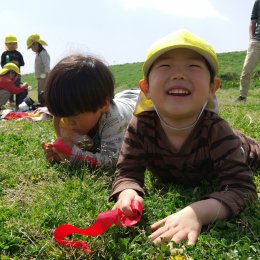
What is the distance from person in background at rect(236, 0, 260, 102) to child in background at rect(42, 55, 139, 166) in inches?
224

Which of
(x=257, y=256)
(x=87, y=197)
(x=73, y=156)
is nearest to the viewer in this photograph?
(x=257, y=256)

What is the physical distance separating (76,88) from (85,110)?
0.20 m

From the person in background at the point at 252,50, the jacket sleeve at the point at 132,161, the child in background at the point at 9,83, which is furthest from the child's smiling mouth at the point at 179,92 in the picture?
the child in background at the point at 9,83

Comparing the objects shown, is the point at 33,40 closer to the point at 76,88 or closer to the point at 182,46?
the point at 76,88

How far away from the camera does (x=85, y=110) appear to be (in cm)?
339

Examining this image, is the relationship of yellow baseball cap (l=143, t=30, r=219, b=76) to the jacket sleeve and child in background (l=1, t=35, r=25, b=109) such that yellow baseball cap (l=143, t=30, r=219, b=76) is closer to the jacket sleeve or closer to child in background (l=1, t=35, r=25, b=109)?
the jacket sleeve

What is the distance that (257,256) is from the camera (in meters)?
1.81

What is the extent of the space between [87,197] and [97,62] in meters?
1.45

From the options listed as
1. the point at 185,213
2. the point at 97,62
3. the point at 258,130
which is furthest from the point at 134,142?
the point at 258,130

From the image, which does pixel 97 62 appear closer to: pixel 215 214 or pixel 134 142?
pixel 134 142

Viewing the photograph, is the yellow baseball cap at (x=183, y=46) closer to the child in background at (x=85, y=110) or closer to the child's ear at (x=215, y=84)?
the child's ear at (x=215, y=84)

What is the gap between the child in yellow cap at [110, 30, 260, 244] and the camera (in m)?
2.18

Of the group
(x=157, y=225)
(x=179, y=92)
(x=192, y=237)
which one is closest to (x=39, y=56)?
(x=179, y=92)

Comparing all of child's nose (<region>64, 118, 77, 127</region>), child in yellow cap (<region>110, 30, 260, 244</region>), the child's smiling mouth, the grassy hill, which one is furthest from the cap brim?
the grassy hill
